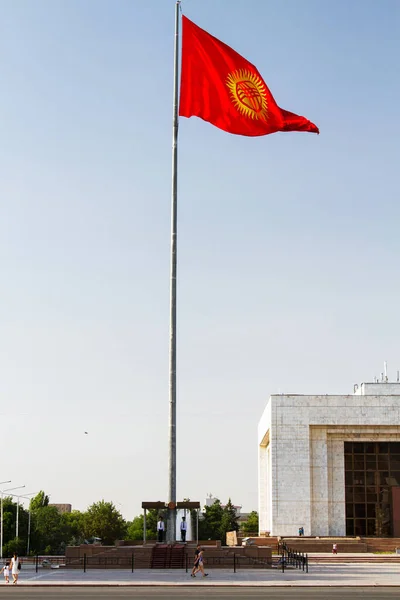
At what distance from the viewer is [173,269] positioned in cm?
3847

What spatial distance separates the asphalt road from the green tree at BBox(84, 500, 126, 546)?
106 meters

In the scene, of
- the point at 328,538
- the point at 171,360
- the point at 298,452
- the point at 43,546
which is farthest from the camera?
the point at 43,546

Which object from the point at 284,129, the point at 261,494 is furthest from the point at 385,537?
the point at 284,129

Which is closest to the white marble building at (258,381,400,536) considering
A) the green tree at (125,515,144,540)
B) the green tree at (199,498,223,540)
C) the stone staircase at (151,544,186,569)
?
Answer: the stone staircase at (151,544,186,569)

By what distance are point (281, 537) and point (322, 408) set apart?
10338 millimetres

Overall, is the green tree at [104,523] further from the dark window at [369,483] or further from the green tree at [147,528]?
the dark window at [369,483]

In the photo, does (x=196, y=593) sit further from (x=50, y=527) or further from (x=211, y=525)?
(x=50, y=527)

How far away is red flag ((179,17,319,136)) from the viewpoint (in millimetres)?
34469

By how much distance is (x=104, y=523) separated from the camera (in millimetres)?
133125

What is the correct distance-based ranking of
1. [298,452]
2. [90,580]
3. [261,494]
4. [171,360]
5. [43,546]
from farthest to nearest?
[43,546] → [261,494] → [298,452] → [171,360] → [90,580]

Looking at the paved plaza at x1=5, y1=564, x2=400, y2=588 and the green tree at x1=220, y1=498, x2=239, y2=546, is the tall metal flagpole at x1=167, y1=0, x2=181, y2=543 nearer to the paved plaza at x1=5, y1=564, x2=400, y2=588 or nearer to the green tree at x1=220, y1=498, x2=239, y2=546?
the paved plaza at x1=5, y1=564, x2=400, y2=588

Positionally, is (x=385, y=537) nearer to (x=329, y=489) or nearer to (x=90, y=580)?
(x=329, y=489)

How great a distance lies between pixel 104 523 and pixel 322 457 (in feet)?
241

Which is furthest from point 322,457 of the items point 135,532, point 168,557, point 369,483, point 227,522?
point 135,532
